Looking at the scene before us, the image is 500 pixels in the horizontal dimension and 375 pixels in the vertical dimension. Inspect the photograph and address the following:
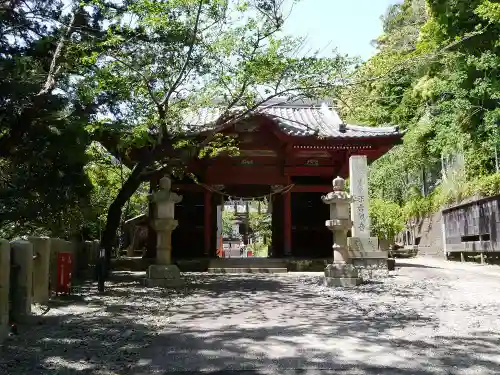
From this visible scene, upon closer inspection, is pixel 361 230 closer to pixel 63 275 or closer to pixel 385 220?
pixel 63 275

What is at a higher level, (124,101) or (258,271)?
(124,101)

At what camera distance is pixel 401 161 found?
27.0 meters

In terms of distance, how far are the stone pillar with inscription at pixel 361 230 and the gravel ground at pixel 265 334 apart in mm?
3278

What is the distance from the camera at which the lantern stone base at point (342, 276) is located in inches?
394

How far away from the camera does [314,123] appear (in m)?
17.2

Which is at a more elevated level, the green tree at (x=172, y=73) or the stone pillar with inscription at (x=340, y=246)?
the green tree at (x=172, y=73)

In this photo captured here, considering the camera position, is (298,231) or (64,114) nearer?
(64,114)

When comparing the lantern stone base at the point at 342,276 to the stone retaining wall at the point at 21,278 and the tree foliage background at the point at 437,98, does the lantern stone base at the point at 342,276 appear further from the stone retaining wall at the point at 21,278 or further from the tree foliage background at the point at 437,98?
the stone retaining wall at the point at 21,278

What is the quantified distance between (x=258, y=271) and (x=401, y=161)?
53.4 ft

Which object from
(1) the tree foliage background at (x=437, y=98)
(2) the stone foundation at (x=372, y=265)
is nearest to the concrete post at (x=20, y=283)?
(1) the tree foliage background at (x=437, y=98)

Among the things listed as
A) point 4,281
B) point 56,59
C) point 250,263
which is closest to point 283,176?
point 250,263

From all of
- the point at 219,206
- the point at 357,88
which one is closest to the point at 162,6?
the point at 357,88

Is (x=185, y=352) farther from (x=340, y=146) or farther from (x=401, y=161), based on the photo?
(x=401, y=161)

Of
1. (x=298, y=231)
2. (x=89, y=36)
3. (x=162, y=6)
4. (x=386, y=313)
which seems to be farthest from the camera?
(x=298, y=231)
